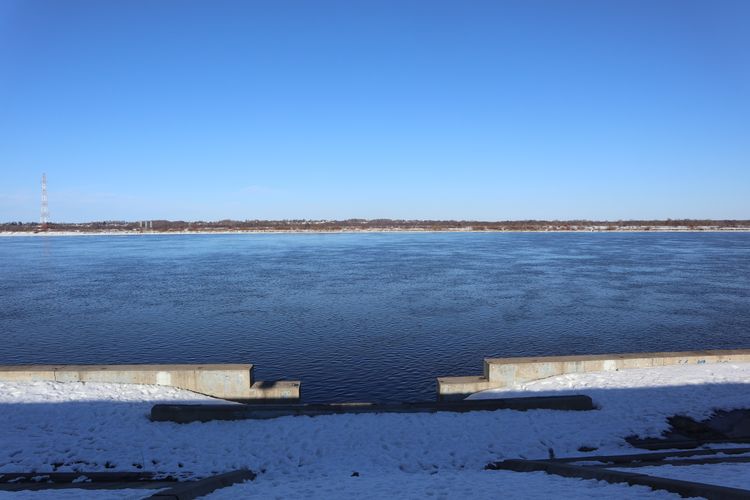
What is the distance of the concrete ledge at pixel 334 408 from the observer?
456 inches

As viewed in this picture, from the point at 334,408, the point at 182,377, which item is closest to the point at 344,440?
the point at 334,408

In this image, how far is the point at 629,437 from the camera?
425 inches

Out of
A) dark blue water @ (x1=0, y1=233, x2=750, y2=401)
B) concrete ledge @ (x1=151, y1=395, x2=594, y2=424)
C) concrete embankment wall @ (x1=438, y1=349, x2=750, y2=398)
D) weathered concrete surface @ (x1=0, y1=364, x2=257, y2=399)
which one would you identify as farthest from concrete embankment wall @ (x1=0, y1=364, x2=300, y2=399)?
concrete embankment wall @ (x1=438, y1=349, x2=750, y2=398)

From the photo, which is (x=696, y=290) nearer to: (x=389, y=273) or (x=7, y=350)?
(x=389, y=273)

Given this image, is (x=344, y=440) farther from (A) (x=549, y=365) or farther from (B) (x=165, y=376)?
(A) (x=549, y=365)

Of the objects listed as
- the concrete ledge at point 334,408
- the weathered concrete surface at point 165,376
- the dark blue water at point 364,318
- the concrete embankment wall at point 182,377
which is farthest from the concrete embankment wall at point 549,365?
the weathered concrete surface at point 165,376

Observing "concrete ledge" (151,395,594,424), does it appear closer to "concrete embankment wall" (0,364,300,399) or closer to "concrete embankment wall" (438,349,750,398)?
"concrete embankment wall" (438,349,750,398)

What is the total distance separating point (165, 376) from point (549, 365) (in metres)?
11.4

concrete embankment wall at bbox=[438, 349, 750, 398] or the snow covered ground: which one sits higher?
concrete embankment wall at bbox=[438, 349, 750, 398]

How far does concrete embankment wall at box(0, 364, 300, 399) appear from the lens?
13.5m

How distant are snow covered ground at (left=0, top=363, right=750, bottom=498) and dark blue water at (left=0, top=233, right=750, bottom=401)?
4.60 m

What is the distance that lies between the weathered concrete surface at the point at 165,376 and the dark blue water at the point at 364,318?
3.01 metres

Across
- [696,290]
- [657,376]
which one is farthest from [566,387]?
[696,290]

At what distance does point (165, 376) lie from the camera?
1370 centimetres
